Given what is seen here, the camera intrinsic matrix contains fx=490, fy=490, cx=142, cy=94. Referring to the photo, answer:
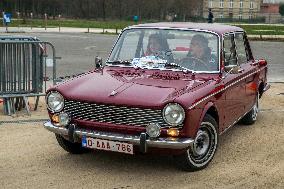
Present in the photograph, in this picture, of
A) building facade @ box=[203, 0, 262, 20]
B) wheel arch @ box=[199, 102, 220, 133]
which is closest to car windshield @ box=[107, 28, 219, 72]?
wheel arch @ box=[199, 102, 220, 133]

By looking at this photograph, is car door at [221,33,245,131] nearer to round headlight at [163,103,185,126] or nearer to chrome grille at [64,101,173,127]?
round headlight at [163,103,185,126]

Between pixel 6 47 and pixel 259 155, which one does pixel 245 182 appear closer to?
pixel 259 155

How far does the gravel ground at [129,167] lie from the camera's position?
5.41 metres

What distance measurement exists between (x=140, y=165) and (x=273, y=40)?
27.5 meters

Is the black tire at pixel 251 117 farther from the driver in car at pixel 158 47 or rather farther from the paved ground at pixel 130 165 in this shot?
the driver in car at pixel 158 47

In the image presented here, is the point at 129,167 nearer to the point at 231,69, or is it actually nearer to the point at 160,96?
the point at 160,96

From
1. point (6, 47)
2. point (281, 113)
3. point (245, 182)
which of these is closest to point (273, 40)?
point (281, 113)

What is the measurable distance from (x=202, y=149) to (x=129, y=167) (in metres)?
0.91

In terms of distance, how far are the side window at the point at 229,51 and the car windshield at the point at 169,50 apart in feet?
0.66

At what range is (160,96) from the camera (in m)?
5.45

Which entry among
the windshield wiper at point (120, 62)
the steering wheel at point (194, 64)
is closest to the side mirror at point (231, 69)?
the steering wheel at point (194, 64)

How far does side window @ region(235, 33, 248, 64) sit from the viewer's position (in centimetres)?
749

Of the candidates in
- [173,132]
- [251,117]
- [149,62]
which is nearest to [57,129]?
[173,132]

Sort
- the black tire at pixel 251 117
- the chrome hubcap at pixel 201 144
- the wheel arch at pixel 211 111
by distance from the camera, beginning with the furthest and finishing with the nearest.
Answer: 1. the black tire at pixel 251 117
2. the chrome hubcap at pixel 201 144
3. the wheel arch at pixel 211 111
